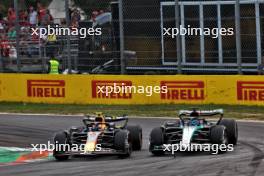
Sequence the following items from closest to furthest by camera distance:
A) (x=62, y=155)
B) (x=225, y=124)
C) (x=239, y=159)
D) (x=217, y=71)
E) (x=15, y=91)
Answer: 1. (x=239, y=159)
2. (x=62, y=155)
3. (x=225, y=124)
4. (x=217, y=71)
5. (x=15, y=91)

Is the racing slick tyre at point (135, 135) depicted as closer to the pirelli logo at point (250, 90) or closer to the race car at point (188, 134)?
the race car at point (188, 134)

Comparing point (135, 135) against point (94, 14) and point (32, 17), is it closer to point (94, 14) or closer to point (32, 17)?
point (94, 14)

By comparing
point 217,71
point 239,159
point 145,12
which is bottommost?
point 239,159

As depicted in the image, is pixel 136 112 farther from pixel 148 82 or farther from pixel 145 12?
pixel 145 12

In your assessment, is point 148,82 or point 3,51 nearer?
point 148,82

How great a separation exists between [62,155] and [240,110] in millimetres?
8417

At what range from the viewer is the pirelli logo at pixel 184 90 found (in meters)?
21.0

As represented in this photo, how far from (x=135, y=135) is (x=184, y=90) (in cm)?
800

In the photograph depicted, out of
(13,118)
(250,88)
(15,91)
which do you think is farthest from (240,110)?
(15,91)

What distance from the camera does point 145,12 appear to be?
22531mm
